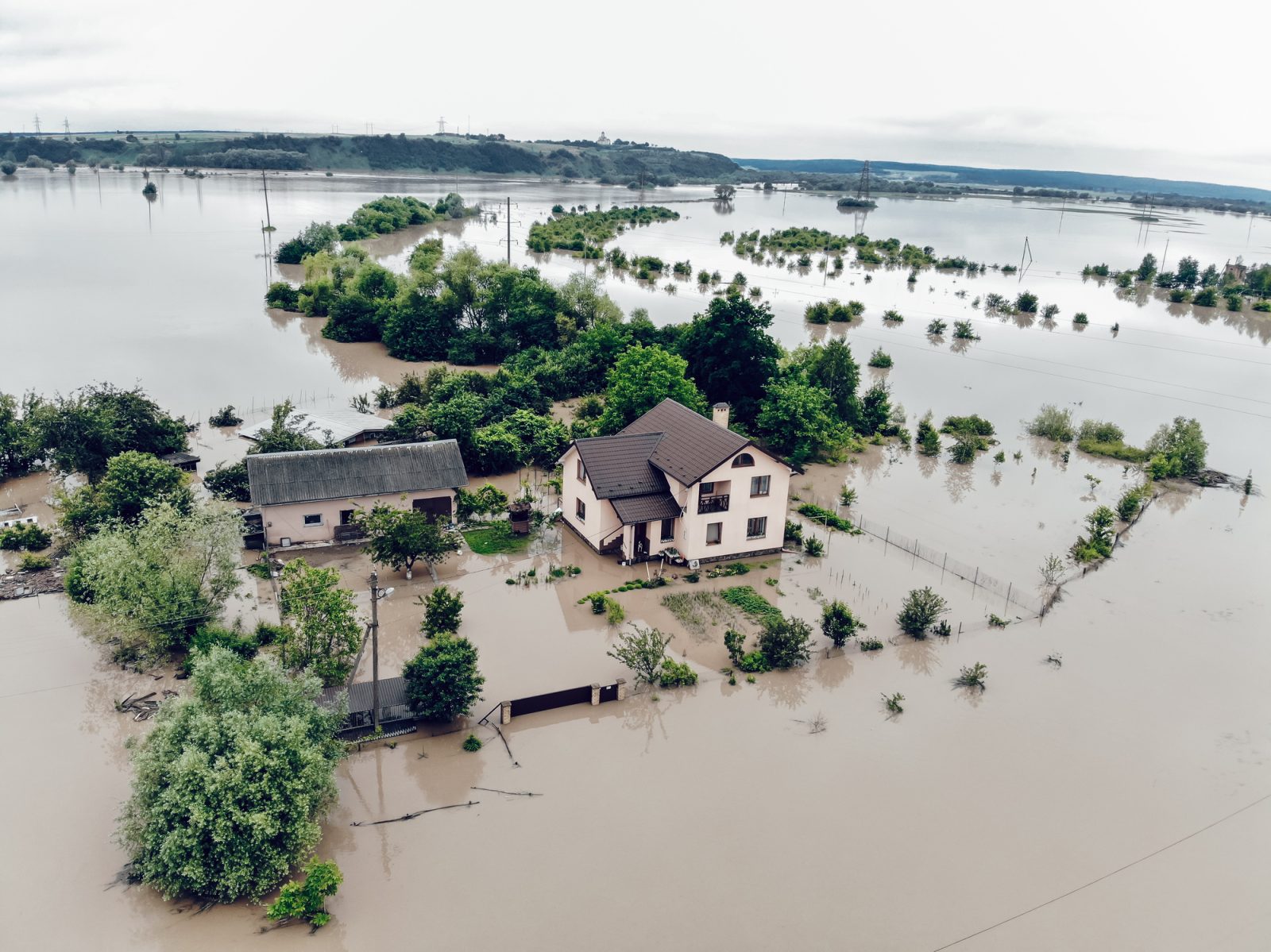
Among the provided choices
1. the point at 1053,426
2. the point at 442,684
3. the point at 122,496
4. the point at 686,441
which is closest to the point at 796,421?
the point at 686,441

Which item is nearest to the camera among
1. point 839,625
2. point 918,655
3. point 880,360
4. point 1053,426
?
point 839,625

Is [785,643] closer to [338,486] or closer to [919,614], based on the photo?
[919,614]

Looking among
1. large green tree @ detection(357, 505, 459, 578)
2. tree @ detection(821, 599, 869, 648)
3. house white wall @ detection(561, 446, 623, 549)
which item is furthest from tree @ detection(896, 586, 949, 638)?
large green tree @ detection(357, 505, 459, 578)

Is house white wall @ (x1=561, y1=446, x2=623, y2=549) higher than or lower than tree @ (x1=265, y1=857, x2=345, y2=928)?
higher

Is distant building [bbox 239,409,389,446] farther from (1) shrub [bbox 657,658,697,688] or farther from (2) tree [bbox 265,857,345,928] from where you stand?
(2) tree [bbox 265,857,345,928]

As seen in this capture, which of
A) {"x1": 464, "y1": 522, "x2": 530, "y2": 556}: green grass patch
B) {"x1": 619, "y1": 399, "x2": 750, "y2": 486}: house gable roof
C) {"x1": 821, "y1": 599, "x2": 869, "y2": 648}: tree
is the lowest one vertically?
{"x1": 464, "y1": 522, "x2": 530, "y2": 556}: green grass patch

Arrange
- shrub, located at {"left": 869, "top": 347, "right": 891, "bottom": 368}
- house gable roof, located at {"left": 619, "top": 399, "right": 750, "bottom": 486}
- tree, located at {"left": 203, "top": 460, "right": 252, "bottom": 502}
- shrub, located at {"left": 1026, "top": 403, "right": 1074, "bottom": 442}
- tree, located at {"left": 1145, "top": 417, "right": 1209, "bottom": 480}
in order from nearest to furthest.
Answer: house gable roof, located at {"left": 619, "top": 399, "right": 750, "bottom": 486}, tree, located at {"left": 203, "top": 460, "right": 252, "bottom": 502}, tree, located at {"left": 1145, "top": 417, "right": 1209, "bottom": 480}, shrub, located at {"left": 1026, "top": 403, "right": 1074, "bottom": 442}, shrub, located at {"left": 869, "top": 347, "right": 891, "bottom": 368}

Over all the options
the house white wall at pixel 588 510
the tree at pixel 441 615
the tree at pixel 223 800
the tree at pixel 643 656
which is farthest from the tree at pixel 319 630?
the house white wall at pixel 588 510
